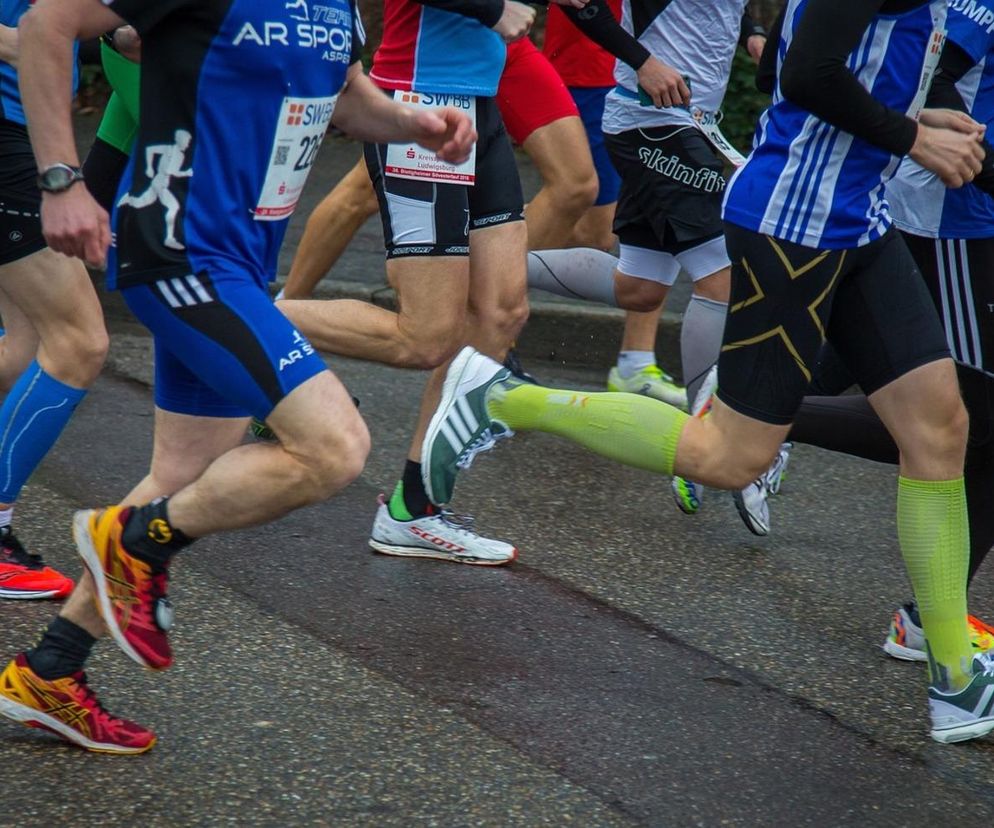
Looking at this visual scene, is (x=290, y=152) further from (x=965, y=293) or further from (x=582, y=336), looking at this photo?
(x=582, y=336)

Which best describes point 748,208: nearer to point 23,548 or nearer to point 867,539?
point 867,539

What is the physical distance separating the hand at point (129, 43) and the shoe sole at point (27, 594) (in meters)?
1.37

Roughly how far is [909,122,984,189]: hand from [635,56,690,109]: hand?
6.73 ft

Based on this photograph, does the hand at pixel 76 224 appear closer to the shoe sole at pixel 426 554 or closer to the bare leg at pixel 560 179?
the shoe sole at pixel 426 554

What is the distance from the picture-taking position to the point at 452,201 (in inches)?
172

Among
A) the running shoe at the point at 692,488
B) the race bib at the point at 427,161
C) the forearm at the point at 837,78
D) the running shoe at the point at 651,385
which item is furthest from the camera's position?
the running shoe at the point at 651,385

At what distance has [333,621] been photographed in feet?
13.0

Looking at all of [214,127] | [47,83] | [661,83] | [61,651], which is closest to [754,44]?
[661,83]

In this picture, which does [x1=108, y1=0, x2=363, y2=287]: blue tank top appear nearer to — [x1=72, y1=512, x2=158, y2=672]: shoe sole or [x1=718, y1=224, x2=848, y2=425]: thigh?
[x1=72, y1=512, x2=158, y2=672]: shoe sole

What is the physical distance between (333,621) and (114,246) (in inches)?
51.8

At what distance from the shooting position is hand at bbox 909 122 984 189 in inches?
131

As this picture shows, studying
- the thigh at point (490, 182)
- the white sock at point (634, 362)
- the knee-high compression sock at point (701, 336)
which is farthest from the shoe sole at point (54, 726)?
the white sock at point (634, 362)

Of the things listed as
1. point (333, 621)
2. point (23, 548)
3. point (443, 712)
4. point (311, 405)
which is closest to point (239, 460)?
point (311, 405)

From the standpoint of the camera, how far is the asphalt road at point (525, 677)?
10.0 feet
